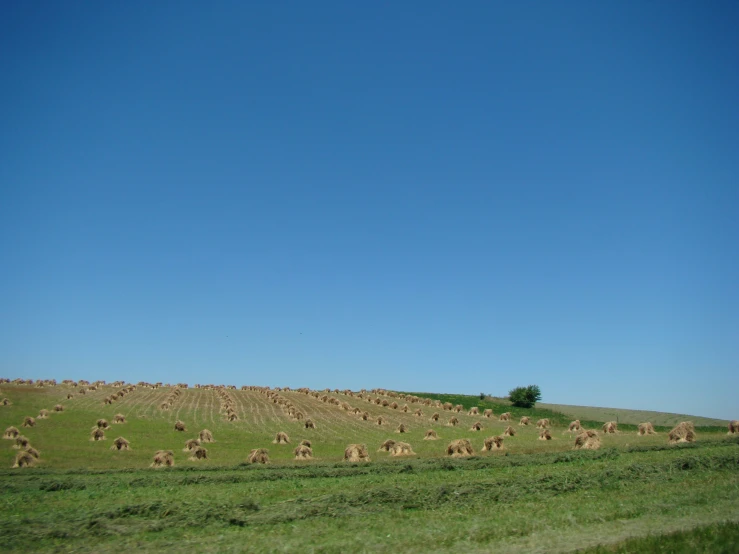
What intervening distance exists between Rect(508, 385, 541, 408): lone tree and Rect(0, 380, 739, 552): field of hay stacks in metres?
41.8

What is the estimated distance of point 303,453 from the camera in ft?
114

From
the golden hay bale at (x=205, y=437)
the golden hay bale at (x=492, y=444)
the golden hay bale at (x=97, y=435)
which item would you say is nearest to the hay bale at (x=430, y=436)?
the golden hay bale at (x=492, y=444)

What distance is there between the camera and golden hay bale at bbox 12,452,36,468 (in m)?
29.5

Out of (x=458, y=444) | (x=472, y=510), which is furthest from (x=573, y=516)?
(x=458, y=444)

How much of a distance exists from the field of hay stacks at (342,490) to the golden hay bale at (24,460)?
72 millimetres

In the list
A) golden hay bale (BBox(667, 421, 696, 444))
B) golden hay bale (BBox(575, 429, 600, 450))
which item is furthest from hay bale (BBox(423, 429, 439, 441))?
golden hay bale (BBox(667, 421, 696, 444))

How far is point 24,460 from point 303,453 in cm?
1629

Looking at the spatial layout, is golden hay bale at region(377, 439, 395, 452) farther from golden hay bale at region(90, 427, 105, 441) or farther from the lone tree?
the lone tree

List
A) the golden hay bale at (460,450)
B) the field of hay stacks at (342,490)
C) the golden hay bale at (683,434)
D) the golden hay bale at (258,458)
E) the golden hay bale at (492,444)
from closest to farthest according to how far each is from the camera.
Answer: the field of hay stacks at (342,490), the golden hay bale at (258,458), the golden hay bale at (460,450), the golden hay bale at (683,434), the golden hay bale at (492,444)

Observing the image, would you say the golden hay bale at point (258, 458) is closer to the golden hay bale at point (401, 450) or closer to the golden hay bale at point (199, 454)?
the golden hay bale at point (199, 454)

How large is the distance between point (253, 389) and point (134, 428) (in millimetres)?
54075

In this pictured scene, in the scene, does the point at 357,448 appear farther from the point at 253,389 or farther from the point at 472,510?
the point at 253,389

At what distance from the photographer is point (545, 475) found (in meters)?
23.2

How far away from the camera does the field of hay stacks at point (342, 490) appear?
46.4ft
